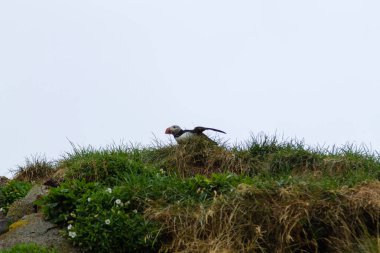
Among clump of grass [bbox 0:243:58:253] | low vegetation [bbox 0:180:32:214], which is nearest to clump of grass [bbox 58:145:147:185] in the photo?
low vegetation [bbox 0:180:32:214]

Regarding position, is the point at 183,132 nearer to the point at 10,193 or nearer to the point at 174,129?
the point at 174,129

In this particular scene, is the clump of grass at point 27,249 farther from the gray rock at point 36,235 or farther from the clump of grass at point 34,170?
the clump of grass at point 34,170

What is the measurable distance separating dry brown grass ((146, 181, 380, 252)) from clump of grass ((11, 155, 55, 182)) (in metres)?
4.36

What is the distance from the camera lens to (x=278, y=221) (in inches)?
262

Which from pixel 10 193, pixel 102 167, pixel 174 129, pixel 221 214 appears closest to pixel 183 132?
pixel 174 129

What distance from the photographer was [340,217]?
6.72 metres

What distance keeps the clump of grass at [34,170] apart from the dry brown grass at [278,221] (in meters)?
4.36

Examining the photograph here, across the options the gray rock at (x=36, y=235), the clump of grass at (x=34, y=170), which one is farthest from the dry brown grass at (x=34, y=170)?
the gray rock at (x=36, y=235)

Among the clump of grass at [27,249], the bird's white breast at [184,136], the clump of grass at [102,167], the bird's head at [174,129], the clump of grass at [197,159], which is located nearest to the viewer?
the clump of grass at [27,249]

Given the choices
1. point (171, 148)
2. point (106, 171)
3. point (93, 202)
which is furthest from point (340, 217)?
point (171, 148)

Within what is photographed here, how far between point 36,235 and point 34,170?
3.90 m

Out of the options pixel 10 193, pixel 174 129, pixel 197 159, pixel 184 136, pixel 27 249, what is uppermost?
pixel 174 129

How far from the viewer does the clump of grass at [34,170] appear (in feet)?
35.9

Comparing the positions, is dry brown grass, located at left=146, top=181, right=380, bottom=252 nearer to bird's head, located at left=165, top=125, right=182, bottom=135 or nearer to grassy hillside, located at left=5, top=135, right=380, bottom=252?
grassy hillside, located at left=5, top=135, right=380, bottom=252
